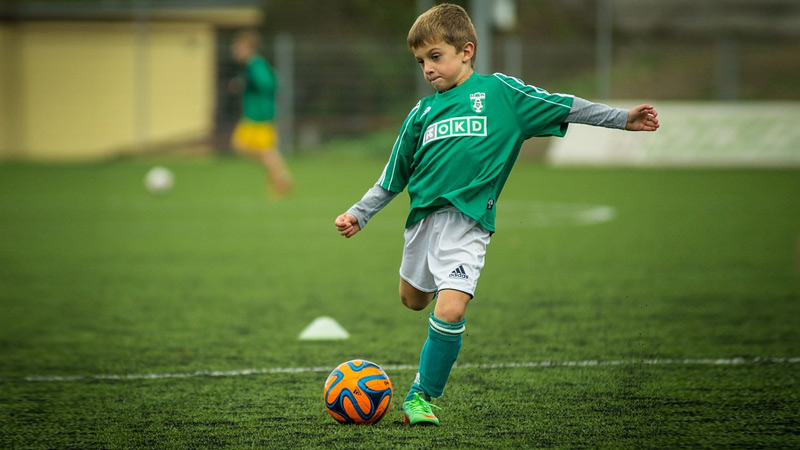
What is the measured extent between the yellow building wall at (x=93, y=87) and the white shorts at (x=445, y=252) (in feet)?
78.8

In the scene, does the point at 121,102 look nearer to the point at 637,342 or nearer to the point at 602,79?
the point at 602,79

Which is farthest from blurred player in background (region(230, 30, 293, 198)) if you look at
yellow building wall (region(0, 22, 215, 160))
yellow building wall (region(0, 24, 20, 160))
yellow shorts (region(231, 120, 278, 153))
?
yellow building wall (region(0, 24, 20, 160))

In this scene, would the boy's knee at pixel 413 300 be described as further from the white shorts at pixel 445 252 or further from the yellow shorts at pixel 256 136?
the yellow shorts at pixel 256 136

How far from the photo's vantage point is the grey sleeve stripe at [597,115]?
4.33 m

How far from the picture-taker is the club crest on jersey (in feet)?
14.4

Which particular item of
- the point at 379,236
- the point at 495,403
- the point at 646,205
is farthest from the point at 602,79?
the point at 495,403

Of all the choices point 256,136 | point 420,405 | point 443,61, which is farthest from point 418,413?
point 256,136

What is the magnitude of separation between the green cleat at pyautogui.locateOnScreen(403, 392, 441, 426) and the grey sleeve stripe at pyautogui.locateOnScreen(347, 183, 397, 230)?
76 cm

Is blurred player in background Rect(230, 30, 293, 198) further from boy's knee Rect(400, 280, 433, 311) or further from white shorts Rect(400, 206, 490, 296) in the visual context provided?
white shorts Rect(400, 206, 490, 296)

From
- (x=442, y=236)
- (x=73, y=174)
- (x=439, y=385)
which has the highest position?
(x=442, y=236)

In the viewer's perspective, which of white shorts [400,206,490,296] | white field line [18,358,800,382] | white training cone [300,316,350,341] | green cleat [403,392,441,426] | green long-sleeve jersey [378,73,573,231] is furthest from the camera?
white training cone [300,316,350,341]

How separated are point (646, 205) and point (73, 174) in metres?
12.3

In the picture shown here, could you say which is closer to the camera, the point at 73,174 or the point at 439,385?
the point at 439,385

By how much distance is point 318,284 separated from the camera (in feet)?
27.1
